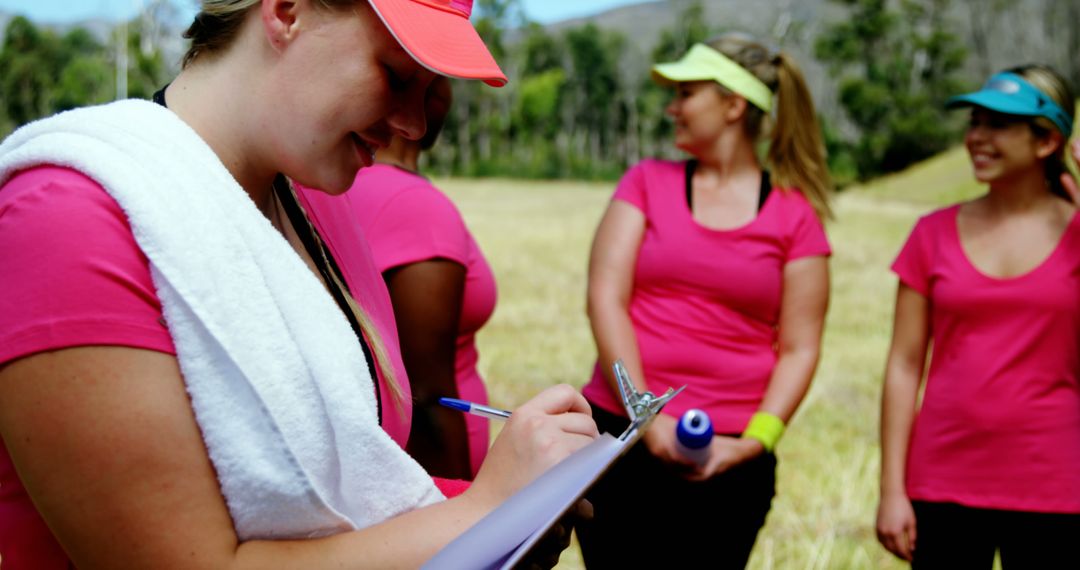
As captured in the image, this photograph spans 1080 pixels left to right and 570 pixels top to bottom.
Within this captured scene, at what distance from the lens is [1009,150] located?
3.19 metres

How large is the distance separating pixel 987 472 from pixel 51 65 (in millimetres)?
67927

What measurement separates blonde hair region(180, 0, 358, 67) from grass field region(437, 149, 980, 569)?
2422mm

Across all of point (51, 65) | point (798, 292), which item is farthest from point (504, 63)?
point (798, 292)

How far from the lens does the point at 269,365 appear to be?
4.15ft

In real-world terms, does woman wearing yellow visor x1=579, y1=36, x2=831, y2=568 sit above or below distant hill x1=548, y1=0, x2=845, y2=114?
above

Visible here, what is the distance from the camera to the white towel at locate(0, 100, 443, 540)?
1232mm

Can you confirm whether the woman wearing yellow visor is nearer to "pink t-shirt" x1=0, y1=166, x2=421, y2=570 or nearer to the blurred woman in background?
the blurred woman in background

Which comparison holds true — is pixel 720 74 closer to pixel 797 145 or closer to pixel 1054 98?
pixel 797 145

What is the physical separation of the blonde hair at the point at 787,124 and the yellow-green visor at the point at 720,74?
35mm

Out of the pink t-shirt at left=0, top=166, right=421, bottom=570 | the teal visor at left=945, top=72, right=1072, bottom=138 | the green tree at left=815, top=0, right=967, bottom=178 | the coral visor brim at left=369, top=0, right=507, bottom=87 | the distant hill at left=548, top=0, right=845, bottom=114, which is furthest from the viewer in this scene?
the distant hill at left=548, top=0, right=845, bottom=114

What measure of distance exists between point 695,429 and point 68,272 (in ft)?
6.79

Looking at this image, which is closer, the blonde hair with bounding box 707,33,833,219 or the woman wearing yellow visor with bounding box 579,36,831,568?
the woman wearing yellow visor with bounding box 579,36,831,568

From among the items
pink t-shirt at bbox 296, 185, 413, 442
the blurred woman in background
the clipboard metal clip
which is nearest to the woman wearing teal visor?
the blurred woman in background

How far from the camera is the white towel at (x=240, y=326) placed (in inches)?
48.5
